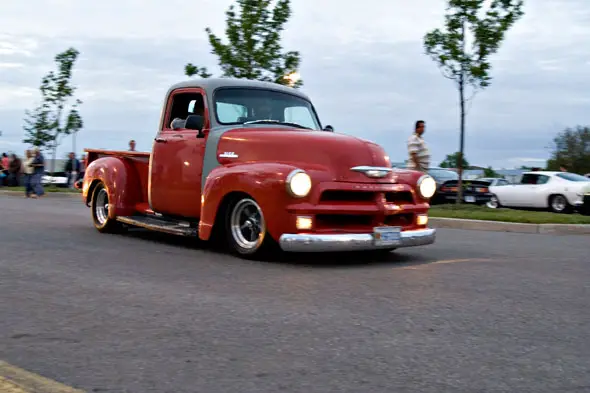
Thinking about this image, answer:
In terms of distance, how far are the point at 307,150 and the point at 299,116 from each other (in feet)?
5.48

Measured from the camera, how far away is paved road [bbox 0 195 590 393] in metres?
3.53

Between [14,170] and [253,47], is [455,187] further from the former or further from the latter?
[14,170]

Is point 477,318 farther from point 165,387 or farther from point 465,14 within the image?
point 465,14

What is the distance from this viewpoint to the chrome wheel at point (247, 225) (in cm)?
757

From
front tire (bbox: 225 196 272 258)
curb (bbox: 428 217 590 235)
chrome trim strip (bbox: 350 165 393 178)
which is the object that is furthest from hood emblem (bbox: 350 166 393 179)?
curb (bbox: 428 217 590 235)

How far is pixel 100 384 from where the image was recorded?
337cm

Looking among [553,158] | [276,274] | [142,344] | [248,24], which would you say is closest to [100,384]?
[142,344]

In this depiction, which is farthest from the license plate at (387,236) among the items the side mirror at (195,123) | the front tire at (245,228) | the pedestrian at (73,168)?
the pedestrian at (73,168)

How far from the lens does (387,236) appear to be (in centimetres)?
736

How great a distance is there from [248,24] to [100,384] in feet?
60.1

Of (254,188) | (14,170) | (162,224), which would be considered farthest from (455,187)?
(14,170)

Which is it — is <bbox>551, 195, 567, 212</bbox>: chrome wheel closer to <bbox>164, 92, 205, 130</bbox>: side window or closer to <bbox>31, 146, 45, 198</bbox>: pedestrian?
<bbox>164, 92, 205, 130</bbox>: side window

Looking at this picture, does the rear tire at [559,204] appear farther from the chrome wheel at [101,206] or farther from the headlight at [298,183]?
the headlight at [298,183]

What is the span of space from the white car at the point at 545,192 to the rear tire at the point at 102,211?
1385cm
